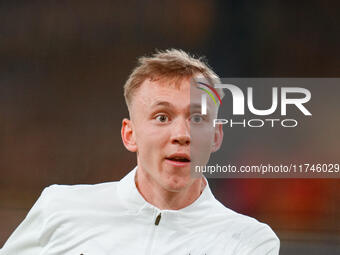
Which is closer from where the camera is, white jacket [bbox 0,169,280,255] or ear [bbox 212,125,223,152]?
white jacket [bbox 0,169,280,255]

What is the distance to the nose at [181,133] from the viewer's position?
1.34m

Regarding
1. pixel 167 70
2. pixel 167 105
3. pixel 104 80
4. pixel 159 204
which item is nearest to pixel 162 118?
pixel 167 105

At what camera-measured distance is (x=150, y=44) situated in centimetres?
217

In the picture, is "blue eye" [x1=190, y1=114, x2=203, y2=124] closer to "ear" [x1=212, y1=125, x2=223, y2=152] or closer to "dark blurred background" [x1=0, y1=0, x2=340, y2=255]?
"ear" [x1=212, y1=125, x2=223, y2=152]

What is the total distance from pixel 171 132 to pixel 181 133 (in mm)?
31

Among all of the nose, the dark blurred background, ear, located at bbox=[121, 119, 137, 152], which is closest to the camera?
the nose

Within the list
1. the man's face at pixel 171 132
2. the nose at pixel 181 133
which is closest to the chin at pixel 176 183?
the man's face at pixel 171 132

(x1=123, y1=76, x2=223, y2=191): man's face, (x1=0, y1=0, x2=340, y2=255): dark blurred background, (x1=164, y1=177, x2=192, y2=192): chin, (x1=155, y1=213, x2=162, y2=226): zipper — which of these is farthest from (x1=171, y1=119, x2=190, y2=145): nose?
(x1=0, y1=0, x2=340, y2=255): dark blurred background

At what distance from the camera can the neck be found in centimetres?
141

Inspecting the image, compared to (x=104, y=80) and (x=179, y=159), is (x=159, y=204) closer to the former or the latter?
(x=179, y=159)

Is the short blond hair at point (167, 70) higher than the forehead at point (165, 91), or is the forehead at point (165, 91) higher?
the short blond hair at point (167, 70)

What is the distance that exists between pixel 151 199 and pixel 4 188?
99 cm

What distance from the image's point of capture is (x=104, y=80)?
2.20 m

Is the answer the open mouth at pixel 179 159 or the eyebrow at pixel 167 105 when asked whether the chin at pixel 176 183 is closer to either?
the open mouth at pixel 179 159
